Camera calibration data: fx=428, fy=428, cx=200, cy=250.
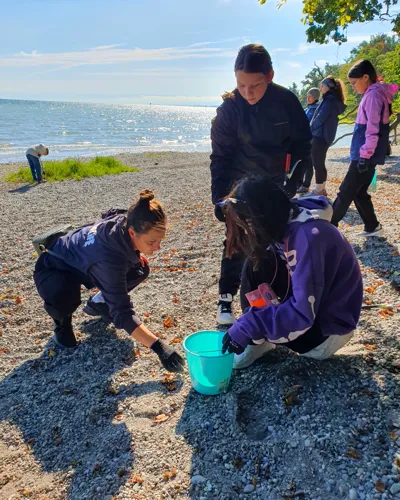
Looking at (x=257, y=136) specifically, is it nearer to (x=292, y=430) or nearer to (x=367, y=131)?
(x=292, y=430)

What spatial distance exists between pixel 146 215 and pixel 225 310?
50.5 inches

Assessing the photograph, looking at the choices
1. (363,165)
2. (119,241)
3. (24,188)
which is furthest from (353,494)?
(24,188)

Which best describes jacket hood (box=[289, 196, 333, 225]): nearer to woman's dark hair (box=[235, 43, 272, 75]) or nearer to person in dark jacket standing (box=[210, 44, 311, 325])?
person in dark jacket standing (box=[210, 44, 311, 325])

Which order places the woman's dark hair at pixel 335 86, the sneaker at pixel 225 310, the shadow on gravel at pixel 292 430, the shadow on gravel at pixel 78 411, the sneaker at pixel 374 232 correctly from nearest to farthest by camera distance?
1. the shadow on gravel at pixel 292 430
2. the shadow on gravel at pixel 78 411
3. the sneaker at pixel 225 310
4. the sneaker at pixel 374 232
5. the woman's dark hair at pixel 335 86

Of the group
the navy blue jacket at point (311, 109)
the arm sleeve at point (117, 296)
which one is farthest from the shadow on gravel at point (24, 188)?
the arm sleeve at point (117, 296)

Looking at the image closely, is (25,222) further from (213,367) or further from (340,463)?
(340,463)

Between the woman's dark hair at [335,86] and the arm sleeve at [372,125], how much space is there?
104 inches

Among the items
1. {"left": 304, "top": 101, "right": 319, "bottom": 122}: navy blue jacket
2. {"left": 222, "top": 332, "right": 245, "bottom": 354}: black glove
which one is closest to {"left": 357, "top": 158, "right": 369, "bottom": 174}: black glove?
{"left": 222, "top": 332, "right": 245, "bottom": 354}: black glove

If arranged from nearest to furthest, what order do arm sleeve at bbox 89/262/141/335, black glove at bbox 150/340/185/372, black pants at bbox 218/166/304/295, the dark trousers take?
1. black glove at bbox 150/340/185/372
2. arm sleeve at bbox 89/262/141/335
3. black pants at bbox 218/166/304/295
4. the dark trousers

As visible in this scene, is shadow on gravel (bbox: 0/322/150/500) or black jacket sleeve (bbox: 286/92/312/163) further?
black jacket sleeve (bbox: 286/92/312/163)

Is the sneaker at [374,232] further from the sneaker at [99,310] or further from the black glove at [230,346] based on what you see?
the black glove at [230,346]

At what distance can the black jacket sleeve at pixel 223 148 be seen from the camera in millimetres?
3420

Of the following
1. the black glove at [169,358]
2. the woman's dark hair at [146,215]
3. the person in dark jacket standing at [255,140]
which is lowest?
the black glove at [169,358]

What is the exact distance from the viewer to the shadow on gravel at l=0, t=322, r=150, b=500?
2385mm
